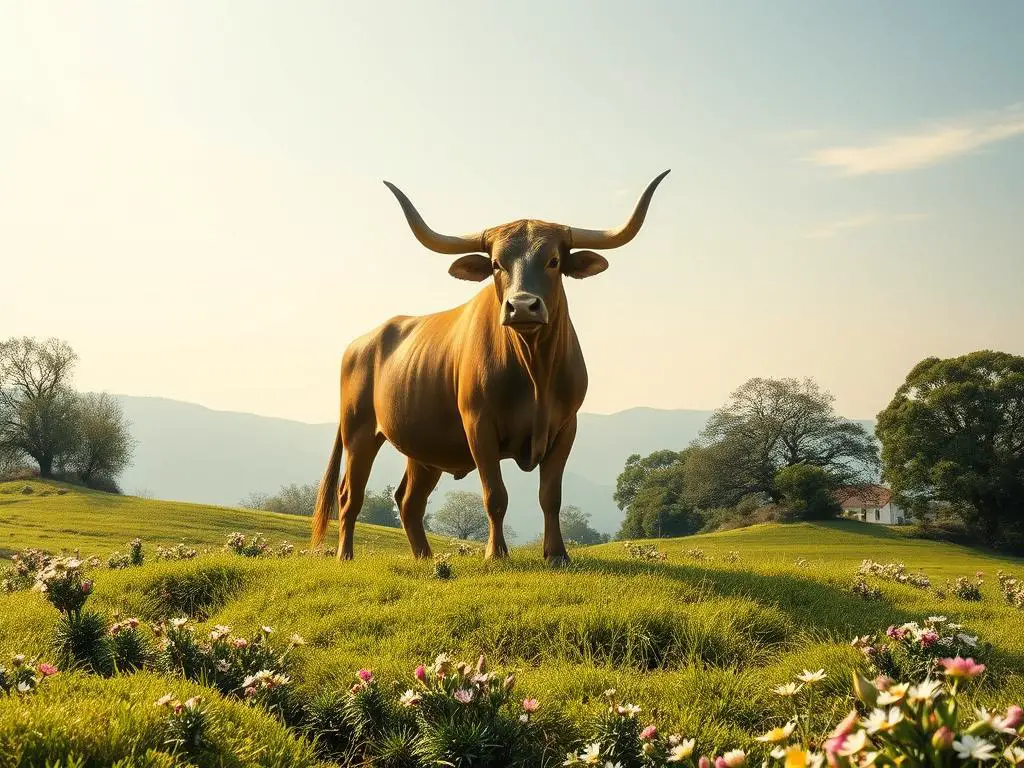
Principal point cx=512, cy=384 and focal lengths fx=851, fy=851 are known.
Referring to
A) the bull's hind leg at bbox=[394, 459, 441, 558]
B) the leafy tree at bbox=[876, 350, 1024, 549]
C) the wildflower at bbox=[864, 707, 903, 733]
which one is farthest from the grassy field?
the leafy tree at bbox=[876, 350, 1024, 549]

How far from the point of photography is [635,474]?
283ft

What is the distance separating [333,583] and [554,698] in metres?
4.33

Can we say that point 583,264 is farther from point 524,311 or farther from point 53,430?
point 53,430

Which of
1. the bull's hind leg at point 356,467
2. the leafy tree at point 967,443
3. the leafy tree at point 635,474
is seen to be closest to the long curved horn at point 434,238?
the bull's hind leg at point 356,467

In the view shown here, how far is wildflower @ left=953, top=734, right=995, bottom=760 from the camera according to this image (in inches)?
102

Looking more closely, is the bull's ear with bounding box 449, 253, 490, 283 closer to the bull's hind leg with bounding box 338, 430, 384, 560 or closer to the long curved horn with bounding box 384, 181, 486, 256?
the long curved horn with bounding box 384, 181, 486, 256

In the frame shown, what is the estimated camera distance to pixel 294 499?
104500 millimetres

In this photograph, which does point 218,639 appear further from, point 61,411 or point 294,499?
point 294,499

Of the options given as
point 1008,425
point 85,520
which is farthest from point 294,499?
point 1008,425

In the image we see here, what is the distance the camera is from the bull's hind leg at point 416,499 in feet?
42.4

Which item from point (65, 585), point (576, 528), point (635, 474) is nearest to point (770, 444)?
point (635, 474)

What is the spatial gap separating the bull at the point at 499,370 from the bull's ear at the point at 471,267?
0.01 metres

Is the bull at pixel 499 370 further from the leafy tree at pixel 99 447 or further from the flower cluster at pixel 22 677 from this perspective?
the leafy tree at pixel 99 447

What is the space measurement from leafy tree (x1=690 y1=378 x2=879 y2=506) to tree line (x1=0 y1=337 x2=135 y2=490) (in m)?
44.3
